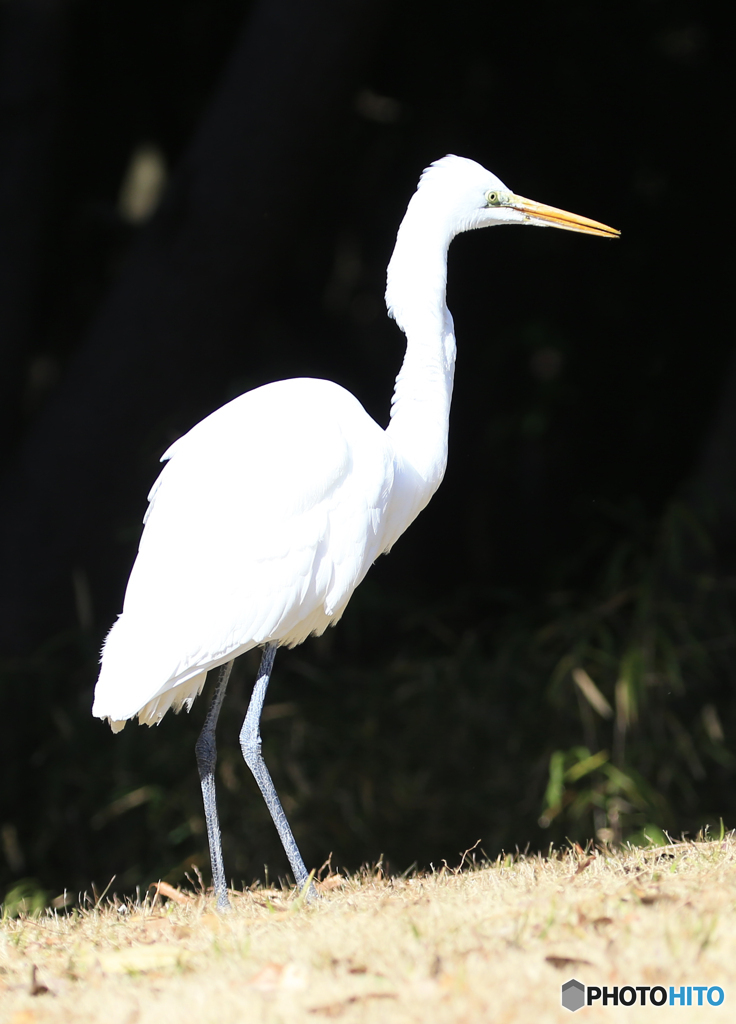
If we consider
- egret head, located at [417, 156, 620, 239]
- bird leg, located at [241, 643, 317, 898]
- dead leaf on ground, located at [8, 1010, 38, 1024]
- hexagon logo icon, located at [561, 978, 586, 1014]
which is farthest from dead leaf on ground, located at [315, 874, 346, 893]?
egret head, located at [417, 156, 620, 239]

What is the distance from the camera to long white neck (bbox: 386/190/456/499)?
3.21 metres

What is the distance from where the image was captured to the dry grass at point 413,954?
1840 mm

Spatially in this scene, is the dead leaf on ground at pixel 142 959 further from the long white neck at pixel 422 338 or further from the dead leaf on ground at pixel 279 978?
the long white neck at pixel 422 338

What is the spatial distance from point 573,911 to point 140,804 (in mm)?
3008

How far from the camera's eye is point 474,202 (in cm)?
333

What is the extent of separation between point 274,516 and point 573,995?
152cm

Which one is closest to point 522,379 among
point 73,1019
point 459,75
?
point 459,75

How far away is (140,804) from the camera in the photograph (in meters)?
4.80

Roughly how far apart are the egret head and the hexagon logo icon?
2142 mm

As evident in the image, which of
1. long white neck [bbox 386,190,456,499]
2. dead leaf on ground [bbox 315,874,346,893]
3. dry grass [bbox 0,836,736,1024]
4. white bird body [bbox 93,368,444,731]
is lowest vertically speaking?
dead leaf on ground [bbox 315,874,346,893]

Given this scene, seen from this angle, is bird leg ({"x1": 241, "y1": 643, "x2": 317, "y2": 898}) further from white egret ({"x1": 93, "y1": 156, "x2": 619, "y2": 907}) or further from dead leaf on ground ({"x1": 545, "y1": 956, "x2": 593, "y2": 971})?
dead leaf on ground ({"x1": 545, "y1": 956, "x2": 593, "y2": 971})

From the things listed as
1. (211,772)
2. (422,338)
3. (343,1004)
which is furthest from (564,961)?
(422,338)

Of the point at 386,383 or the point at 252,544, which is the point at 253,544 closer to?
the point at 252,544

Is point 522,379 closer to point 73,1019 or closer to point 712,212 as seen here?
point 712,212
